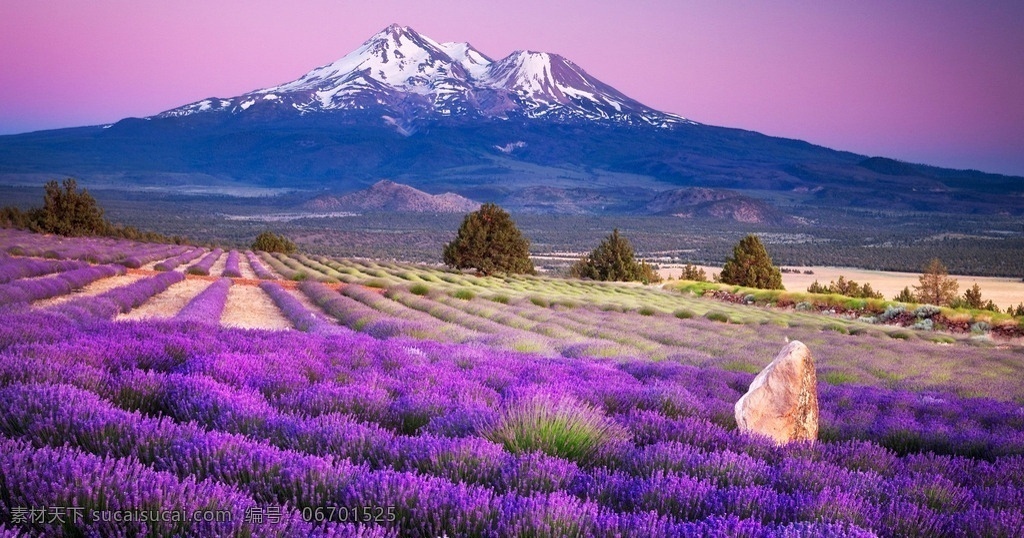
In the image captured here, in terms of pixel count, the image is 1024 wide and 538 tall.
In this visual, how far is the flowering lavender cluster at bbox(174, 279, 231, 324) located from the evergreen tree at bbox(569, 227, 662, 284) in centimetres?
4074

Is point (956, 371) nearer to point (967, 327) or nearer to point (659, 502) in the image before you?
point (659, 502)

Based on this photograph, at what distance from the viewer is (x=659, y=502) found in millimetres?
3467

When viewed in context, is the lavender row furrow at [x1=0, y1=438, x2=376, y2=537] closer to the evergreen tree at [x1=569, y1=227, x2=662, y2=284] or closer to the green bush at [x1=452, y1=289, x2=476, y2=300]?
the green bush at [x1=452, y1=289, x2=476, y2=300]

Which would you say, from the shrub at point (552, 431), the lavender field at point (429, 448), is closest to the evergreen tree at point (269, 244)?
the lavender field at point (429, 448)

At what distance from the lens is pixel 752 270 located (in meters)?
56.7

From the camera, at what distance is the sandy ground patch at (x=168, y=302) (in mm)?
15647

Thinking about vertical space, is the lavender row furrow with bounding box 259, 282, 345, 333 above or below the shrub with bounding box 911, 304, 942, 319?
above

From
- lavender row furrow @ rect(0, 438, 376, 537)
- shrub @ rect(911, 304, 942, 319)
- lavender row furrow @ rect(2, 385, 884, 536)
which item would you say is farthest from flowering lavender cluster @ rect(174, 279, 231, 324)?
shrub @ rect(911, 304, 942, 319)

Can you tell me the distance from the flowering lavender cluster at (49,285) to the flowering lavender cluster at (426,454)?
8.63 m

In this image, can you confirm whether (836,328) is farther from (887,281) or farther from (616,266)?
(887,281)

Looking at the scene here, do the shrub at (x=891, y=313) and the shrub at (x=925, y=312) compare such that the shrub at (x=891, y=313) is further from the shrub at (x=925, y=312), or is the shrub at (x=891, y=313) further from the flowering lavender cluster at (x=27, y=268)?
the flowering lavender cluster at (x=27, y=268)

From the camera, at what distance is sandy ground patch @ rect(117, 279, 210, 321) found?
15.6 metres

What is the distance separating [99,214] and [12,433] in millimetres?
52243

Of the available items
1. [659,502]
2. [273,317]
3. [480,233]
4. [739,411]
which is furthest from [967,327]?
[659,502]
